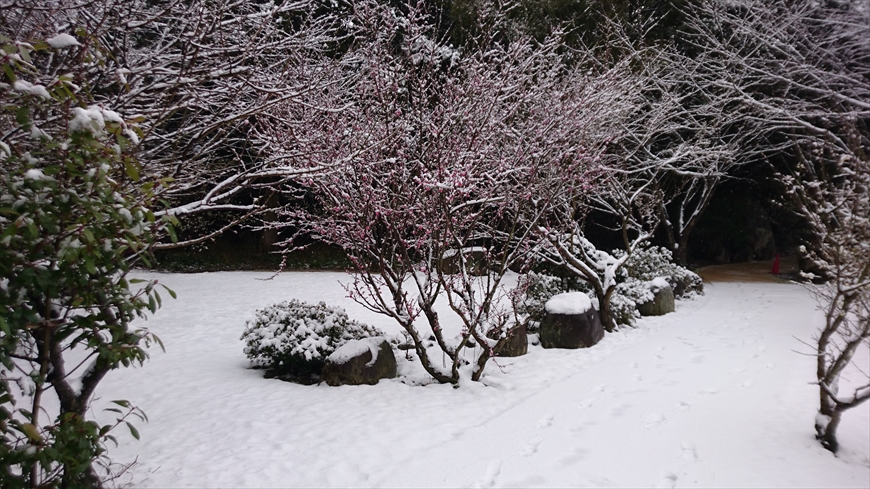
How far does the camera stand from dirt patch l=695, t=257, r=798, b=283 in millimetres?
12750

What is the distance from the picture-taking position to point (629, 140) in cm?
1058

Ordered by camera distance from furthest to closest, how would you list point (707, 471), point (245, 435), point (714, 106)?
point (714, 106) → point (245, 435) → point (707, 471)

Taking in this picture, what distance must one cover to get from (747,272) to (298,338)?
44.5ft

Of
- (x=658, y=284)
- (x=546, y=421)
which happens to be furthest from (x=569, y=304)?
(x=658, y=284)

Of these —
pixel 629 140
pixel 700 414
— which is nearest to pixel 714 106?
pixel 629 140

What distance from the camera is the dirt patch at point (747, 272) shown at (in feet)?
41.8

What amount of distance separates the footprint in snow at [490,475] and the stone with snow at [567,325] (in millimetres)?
3360

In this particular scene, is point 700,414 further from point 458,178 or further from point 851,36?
point 851,36

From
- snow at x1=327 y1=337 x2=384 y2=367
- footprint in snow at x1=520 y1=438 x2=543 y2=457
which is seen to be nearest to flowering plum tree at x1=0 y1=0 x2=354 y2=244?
snow at x1=327 y1=337 x2=384 y2=367

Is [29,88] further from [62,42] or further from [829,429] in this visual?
[829,429]

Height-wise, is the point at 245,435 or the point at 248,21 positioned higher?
the point at 248,21

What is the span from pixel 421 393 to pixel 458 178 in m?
2.18

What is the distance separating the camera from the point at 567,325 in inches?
261

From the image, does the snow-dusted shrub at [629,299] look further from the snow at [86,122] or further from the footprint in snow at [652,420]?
the snow at [86,122]
